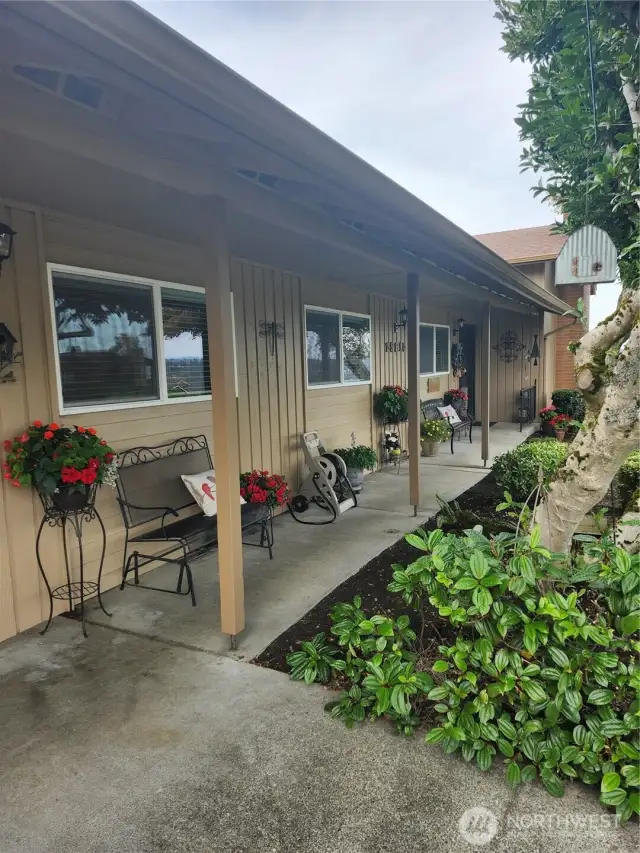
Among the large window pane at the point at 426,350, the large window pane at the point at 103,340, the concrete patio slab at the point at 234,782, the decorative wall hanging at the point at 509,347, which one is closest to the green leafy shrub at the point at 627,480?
the concrete patio slab at the point at 234,782

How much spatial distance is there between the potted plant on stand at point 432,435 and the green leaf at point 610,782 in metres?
6.28

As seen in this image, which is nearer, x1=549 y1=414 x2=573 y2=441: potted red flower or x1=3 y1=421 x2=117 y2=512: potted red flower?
x1=3 y1=421 x2=117 y2=512: potted red flower

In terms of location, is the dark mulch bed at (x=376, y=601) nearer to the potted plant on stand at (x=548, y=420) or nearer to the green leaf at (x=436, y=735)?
the green leaf at (x=436, y=735)

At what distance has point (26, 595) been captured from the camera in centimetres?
288

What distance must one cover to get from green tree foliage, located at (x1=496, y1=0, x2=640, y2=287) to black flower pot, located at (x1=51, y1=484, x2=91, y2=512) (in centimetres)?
293

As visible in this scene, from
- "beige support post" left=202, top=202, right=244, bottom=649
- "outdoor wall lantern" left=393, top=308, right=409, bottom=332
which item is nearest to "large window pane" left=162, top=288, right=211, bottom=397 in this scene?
"beige support post" left=202, top=202, right=244, bottom=649

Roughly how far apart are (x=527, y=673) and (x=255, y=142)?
6.64ft

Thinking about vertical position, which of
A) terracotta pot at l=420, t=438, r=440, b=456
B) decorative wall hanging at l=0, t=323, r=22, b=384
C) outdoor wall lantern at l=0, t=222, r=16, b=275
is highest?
outdoor wall lantern at l=0, t=222, r=16, b=275

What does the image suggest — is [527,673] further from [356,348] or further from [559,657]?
[356,348]

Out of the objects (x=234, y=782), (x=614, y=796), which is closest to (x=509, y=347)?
(x=614, y=796)

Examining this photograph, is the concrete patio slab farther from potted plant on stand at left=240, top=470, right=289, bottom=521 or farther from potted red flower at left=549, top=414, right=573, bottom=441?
potted red flower at left=549, top=414, right=573, bottom=441

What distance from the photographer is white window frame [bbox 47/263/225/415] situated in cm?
301

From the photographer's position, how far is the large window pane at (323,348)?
19.0 ft

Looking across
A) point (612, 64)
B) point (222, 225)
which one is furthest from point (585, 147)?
point (222, 225)
